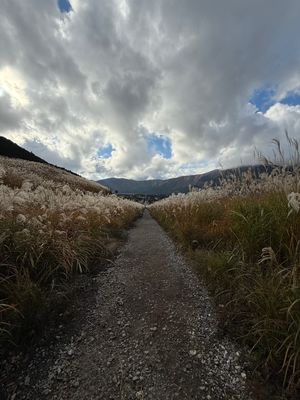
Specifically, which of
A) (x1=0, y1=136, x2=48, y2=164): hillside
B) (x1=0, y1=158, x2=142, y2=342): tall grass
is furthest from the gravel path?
(x1=0, y1=136, x2=48, y2=164): hillside

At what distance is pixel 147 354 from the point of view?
278 centimetres

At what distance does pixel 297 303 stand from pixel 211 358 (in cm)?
111

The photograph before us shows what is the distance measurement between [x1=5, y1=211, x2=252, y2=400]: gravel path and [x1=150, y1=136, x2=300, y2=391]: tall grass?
321mm

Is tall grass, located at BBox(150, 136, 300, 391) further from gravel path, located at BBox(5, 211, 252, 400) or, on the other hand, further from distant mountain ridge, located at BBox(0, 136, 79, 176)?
distant mountain ridge, located at BBox(0, 136, 79, 176)

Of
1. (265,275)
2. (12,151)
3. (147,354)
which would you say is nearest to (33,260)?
(147,354)

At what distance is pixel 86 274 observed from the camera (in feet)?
16.2

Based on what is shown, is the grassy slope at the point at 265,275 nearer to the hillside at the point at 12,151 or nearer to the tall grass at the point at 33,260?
the tall grass at the point at 33,260

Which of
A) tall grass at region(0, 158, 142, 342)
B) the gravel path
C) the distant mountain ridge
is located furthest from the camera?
the distant mountain ridge

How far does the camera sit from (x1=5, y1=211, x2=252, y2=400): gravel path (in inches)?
91.9

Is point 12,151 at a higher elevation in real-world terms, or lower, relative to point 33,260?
higher

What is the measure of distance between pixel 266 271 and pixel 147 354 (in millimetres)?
2097

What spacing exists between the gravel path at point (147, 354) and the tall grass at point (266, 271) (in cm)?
32

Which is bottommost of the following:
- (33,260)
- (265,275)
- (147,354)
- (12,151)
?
(147,354)

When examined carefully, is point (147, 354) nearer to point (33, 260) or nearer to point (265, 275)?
point (265, 275)
